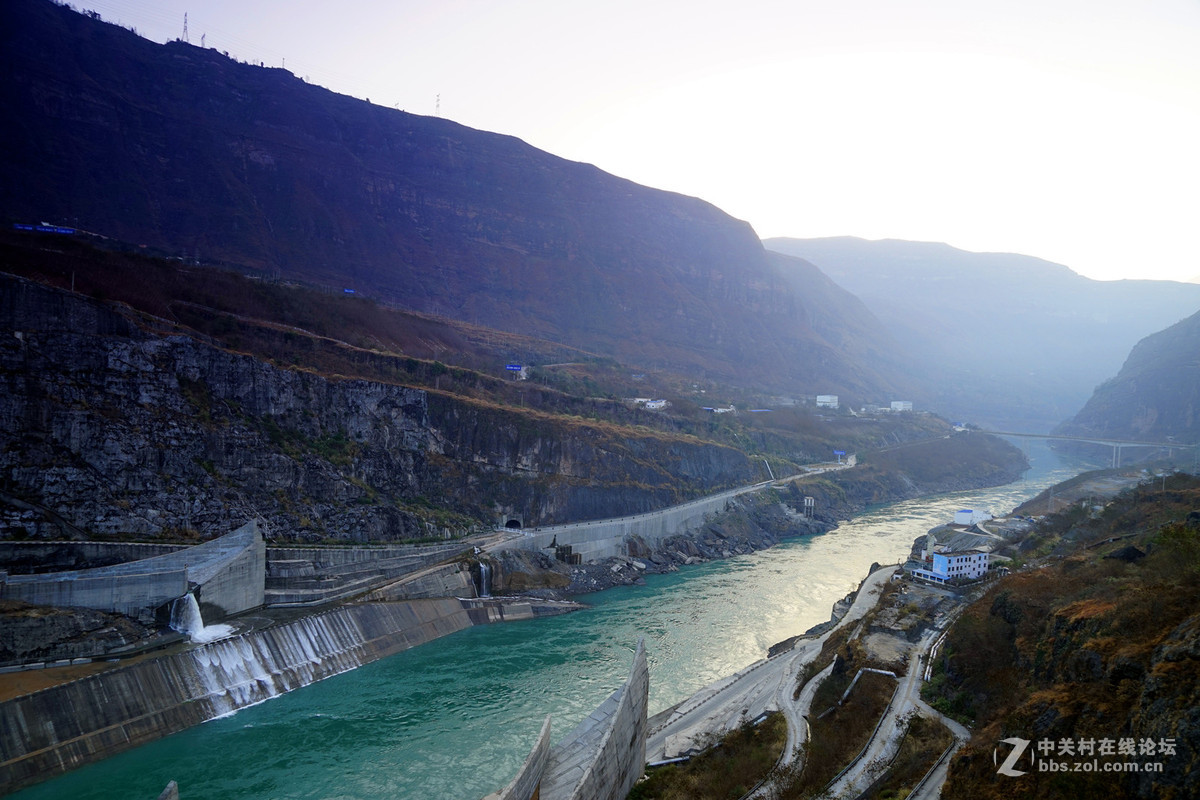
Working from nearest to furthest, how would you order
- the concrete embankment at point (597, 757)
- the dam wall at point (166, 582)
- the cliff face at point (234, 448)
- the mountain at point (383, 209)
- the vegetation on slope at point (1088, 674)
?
the vegetation on slope at point (1088, 674)
the concrete embankment at point (597, 757)
the dam wall at point (166, 582)
the cliff face at point (234, 448)
the mountain at point (383, 209)

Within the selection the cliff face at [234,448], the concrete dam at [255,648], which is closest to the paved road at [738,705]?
the concrete dam at [255,648]

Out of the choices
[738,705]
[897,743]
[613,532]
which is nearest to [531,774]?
[897,743]

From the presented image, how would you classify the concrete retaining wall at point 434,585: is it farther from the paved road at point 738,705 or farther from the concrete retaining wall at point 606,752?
the concrete retaining wall at point 606,752

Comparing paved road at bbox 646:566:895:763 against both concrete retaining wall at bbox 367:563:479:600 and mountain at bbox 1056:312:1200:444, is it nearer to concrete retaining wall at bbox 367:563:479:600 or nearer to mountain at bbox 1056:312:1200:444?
concrete retaining wall at bbox 367:563:479:600

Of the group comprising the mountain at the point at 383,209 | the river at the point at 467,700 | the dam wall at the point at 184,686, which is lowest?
the river at the point at 467,700

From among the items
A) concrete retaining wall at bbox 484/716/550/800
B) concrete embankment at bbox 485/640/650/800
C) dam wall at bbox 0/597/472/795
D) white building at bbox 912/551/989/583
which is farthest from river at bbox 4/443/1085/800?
white building at bbox 912/551/989/583
